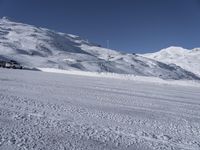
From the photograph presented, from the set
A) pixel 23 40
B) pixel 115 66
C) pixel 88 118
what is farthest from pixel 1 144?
pixel 23 40

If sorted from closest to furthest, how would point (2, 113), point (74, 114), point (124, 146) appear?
point (124, 146) < point (2, 113) < point (74, 114)

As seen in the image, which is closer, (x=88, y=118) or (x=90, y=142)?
(x=90, y=142)

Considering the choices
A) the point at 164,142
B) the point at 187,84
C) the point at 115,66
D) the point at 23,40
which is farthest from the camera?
the point at 23,40

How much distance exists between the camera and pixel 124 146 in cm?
408

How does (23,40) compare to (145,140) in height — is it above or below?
above

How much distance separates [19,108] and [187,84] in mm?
23842

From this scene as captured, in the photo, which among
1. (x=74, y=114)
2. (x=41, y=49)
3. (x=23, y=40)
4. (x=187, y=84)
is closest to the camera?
(x=74, y=114)

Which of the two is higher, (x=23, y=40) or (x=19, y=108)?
(x=23, y=40)

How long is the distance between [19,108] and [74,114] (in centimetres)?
158

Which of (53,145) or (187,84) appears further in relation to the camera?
(187,84)

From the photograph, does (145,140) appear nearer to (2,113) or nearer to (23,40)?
(2,113)

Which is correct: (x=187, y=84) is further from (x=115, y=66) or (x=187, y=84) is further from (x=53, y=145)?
(x=115, y=66)

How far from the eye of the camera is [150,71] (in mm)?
176500

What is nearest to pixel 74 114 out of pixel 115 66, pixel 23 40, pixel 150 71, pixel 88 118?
pixel 88 118
